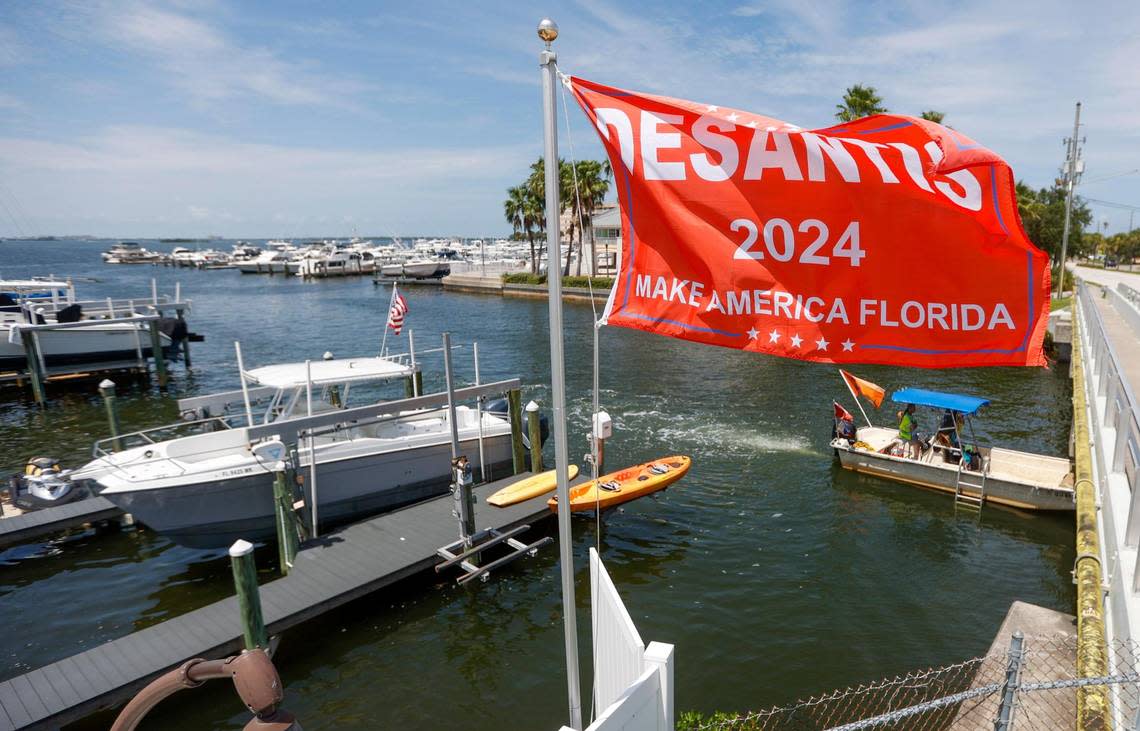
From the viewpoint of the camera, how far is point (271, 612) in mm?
10812

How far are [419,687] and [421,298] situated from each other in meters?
70.9

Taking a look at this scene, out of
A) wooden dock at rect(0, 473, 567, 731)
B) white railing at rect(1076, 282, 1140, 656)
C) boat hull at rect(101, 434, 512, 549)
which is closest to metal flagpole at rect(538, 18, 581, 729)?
white railing at rect(1076, 282, 1140, 656)

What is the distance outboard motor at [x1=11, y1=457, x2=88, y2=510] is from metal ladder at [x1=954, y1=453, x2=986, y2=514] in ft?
75.0

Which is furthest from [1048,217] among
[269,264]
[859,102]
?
[269,264]

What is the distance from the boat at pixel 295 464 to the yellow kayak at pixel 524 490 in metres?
1.78

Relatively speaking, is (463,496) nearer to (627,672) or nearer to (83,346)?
(627,672)

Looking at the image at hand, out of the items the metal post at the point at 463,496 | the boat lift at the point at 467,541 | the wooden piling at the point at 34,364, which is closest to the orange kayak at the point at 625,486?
the boat lift at the point at 467,541

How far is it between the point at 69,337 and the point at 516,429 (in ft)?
90.4

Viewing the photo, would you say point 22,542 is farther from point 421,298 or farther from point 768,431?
point 421,298

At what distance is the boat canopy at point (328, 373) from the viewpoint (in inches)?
594

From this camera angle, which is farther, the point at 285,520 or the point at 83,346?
the point at 83,346

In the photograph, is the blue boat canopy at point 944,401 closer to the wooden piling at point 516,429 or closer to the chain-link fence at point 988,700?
the chain-link fence at point 988,700

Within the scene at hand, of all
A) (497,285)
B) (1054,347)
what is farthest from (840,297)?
(497,285)

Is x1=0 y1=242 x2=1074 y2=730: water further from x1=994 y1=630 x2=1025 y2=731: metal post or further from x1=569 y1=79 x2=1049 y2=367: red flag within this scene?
x1=569 y1=79 x2=1049 y2=367: red flag
